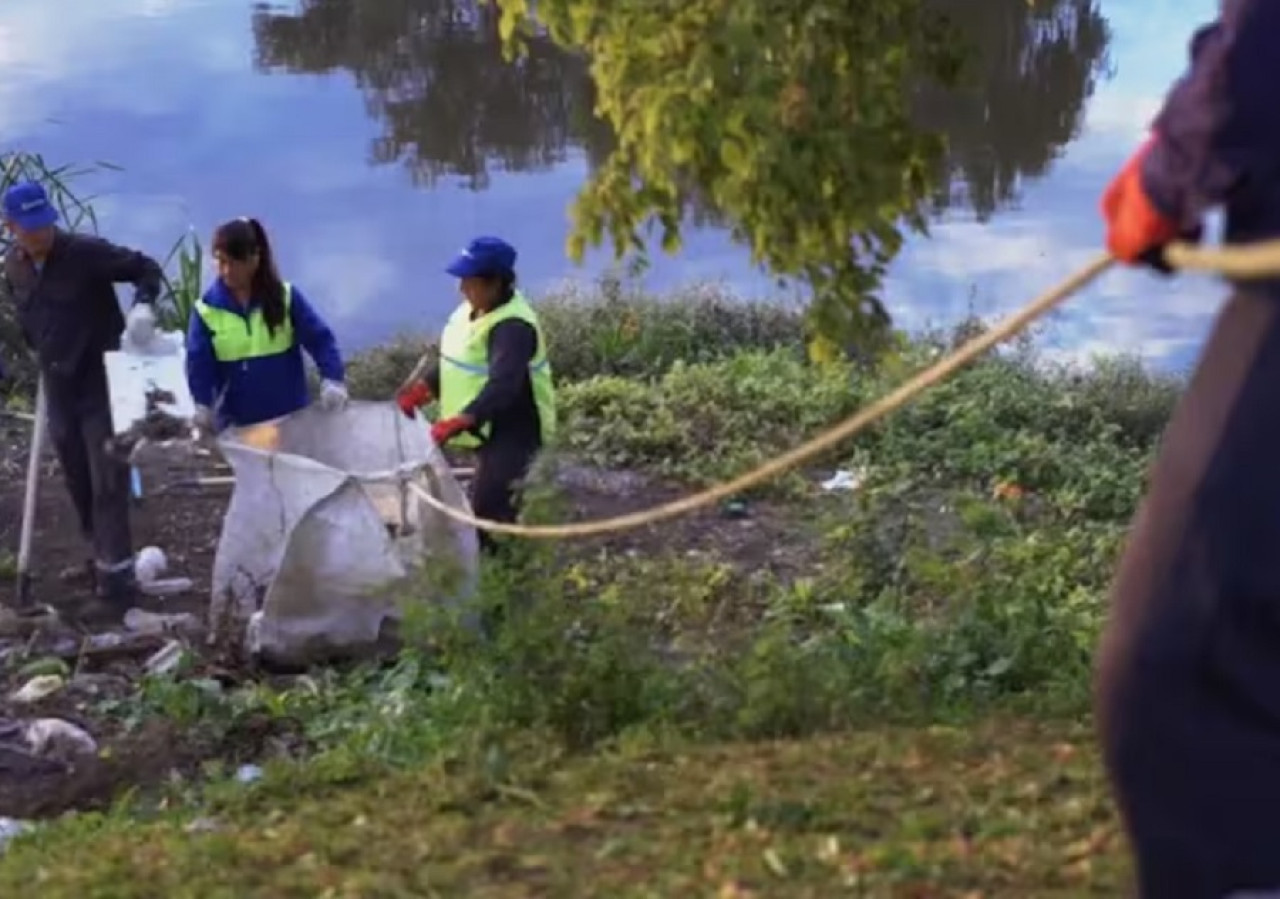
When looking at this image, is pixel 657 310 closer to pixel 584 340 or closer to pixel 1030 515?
pixel 584 340

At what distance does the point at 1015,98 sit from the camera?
20.4 m

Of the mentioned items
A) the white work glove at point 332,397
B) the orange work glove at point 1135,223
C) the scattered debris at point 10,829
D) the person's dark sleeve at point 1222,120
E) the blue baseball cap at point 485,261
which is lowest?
the scattered debris at point 10,829

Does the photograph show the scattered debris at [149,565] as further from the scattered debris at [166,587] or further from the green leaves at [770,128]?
the green leaves at [770,128]

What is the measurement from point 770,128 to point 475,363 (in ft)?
11.9

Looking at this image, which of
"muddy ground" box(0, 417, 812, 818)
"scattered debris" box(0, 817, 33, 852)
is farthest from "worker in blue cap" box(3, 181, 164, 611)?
"scattered debris" box(0, 817, 33, 852)

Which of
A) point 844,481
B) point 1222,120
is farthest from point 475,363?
point 1222,120

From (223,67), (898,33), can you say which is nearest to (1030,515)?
(898,33)

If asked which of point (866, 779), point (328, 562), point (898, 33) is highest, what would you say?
point (898, 33)

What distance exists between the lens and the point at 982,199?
60.6 feet

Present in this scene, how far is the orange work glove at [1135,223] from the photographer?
248cm

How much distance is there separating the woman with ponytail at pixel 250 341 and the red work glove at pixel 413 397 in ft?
0.69

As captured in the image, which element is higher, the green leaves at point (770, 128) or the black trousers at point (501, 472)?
the green leaves at point (770, 128)

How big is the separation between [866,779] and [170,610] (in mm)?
4571

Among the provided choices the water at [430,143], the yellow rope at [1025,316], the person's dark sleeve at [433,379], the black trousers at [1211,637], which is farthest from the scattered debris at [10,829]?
the water at [430,143]
